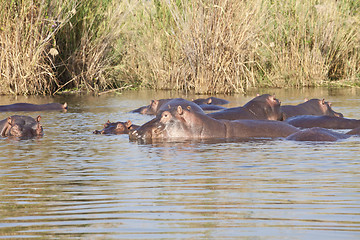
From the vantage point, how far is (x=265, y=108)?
8758 mm

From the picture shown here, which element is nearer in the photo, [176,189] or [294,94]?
[176,189]

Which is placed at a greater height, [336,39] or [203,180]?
[336,39]

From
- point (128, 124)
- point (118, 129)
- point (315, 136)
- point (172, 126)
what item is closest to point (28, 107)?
point (118, 129)

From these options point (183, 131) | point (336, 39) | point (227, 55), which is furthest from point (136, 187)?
point (336, 39)

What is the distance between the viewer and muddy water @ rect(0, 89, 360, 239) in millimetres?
3084

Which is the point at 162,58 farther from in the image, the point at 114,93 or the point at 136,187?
the point at 136,187

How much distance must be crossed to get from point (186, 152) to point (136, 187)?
1847mm

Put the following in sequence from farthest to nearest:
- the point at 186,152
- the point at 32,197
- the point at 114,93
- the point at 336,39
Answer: the point at 336,39
the point at 114,93
the point at 186,152
the point at 32,197

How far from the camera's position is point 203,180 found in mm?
4480

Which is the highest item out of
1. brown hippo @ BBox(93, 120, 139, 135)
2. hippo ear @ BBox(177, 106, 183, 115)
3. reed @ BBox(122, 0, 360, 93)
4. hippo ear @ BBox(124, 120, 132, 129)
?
reed @ BBox(122, 0, 360, 93)

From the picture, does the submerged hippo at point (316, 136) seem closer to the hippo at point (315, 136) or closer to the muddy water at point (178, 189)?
the hippo at point (315, 136)

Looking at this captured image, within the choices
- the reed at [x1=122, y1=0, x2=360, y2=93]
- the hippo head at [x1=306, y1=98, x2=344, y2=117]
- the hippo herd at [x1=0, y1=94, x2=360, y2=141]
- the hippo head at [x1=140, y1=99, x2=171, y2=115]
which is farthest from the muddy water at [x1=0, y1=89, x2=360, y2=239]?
the reed at [x1=122, y1=0, x2=360, y2=93]

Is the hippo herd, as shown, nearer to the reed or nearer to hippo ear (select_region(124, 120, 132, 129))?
→ hippo ear (select_region(124, 120, 132, 129))

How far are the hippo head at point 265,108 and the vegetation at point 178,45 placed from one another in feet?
16.8
